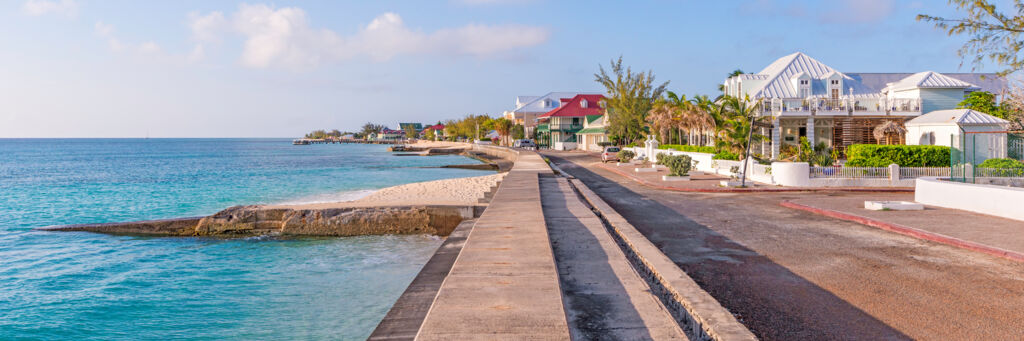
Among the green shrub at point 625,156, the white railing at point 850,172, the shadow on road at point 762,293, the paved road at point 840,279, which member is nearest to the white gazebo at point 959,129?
the white railing at point 850,172

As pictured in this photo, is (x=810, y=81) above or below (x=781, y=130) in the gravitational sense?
above

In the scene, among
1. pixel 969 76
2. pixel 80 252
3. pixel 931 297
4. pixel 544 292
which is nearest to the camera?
pixel 544 292

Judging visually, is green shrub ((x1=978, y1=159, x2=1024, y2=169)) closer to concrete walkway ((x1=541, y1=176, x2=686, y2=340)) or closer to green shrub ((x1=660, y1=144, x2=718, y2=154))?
concrete walkway ((x1=541, y1=176, x2=686, y2=340))

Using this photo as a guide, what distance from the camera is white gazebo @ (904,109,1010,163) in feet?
81.3

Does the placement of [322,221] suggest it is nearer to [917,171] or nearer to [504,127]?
[917,171]

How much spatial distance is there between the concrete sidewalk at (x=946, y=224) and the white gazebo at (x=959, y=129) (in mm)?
→ 10035

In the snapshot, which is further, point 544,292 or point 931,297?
point 931,297

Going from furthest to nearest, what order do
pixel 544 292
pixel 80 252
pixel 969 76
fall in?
pixel 969 76 < pixel 80 252 < pixel 544 292

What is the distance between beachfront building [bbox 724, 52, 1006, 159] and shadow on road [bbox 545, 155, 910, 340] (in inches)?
990

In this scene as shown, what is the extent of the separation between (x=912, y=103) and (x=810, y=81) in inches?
231

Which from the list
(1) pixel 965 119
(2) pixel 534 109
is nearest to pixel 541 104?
(2) pixel 534 109

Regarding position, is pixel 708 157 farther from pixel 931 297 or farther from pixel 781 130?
pixel 931 297

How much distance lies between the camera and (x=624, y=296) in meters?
7.19

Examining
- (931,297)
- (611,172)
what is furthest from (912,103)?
(931,297)
